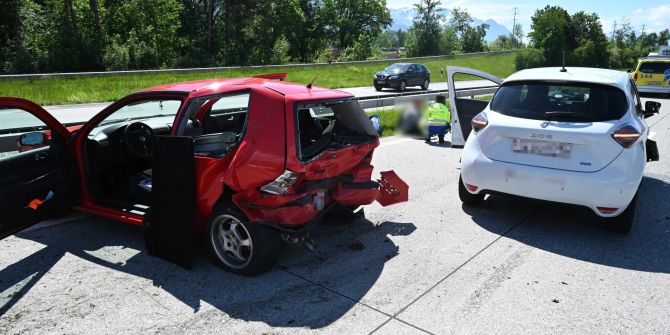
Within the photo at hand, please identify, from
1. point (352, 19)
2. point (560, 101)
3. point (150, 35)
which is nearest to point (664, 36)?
point (352, 19)

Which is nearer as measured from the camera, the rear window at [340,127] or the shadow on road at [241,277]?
the shadow on road at [241,277]

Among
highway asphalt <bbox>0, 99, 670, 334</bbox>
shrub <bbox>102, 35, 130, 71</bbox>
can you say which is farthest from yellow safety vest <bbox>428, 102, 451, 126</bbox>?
shrub <bbox>102, 35, 130, 71</bbox>

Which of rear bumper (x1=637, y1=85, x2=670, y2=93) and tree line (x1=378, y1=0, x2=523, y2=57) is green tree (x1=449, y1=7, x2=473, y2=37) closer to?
tree line (x1=378, y1=0, x2=523, y2=57)

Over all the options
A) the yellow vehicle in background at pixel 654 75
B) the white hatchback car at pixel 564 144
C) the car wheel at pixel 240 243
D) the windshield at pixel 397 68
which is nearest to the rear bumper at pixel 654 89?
the yellow vehicle in background at pixel 654 75

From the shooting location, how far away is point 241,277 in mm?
3852

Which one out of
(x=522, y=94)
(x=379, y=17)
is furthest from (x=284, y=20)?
(x=522, y=94)

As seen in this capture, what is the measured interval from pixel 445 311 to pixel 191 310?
1773 mm

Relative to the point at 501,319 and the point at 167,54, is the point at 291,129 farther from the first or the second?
the point at 167,54

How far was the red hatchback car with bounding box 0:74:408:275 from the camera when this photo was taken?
374cm

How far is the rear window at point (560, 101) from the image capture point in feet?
15.5

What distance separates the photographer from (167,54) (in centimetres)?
3631

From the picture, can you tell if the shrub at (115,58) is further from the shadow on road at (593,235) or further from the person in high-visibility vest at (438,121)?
the shadow on road at (593,235)

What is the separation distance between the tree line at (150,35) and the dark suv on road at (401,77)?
16821 millimetres

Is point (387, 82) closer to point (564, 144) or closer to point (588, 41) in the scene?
point (564, 144)
